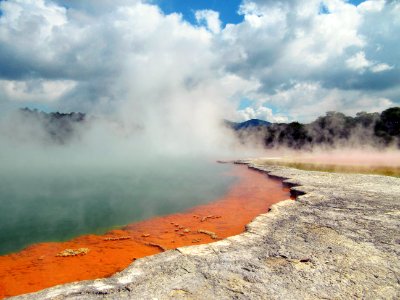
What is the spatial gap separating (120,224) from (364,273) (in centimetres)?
804

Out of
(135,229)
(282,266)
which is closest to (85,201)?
(135,229)

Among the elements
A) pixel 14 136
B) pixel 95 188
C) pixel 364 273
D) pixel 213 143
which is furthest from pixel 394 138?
pixel 14 136

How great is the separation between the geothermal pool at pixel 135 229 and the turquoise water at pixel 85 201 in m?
0.05

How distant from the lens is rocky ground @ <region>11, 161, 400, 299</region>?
4738 mm

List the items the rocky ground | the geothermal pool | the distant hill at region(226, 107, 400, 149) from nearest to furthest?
the rocky ground → the geothermal pool → the distant hill at region(226, 107, 400, 149)

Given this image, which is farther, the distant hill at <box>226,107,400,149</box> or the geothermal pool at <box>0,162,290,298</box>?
the distant hill at <box>226,107,400,149</box>

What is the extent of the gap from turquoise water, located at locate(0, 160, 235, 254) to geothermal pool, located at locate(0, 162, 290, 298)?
0.18 feet

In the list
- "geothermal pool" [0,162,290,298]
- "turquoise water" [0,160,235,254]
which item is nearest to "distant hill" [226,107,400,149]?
"turquoise water" [0,160,235,254]

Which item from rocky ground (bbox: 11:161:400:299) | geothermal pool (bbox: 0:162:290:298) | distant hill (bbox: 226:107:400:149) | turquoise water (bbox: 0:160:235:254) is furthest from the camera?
distant hill (bbox: 226:107:400:149)

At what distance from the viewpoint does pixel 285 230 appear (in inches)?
299

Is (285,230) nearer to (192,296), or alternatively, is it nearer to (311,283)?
(311,283)

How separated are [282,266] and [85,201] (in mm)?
11372

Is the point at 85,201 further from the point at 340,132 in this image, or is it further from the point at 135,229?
the point at 340,132

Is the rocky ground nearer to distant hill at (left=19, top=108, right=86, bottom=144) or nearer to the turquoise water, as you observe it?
the turquoise water
